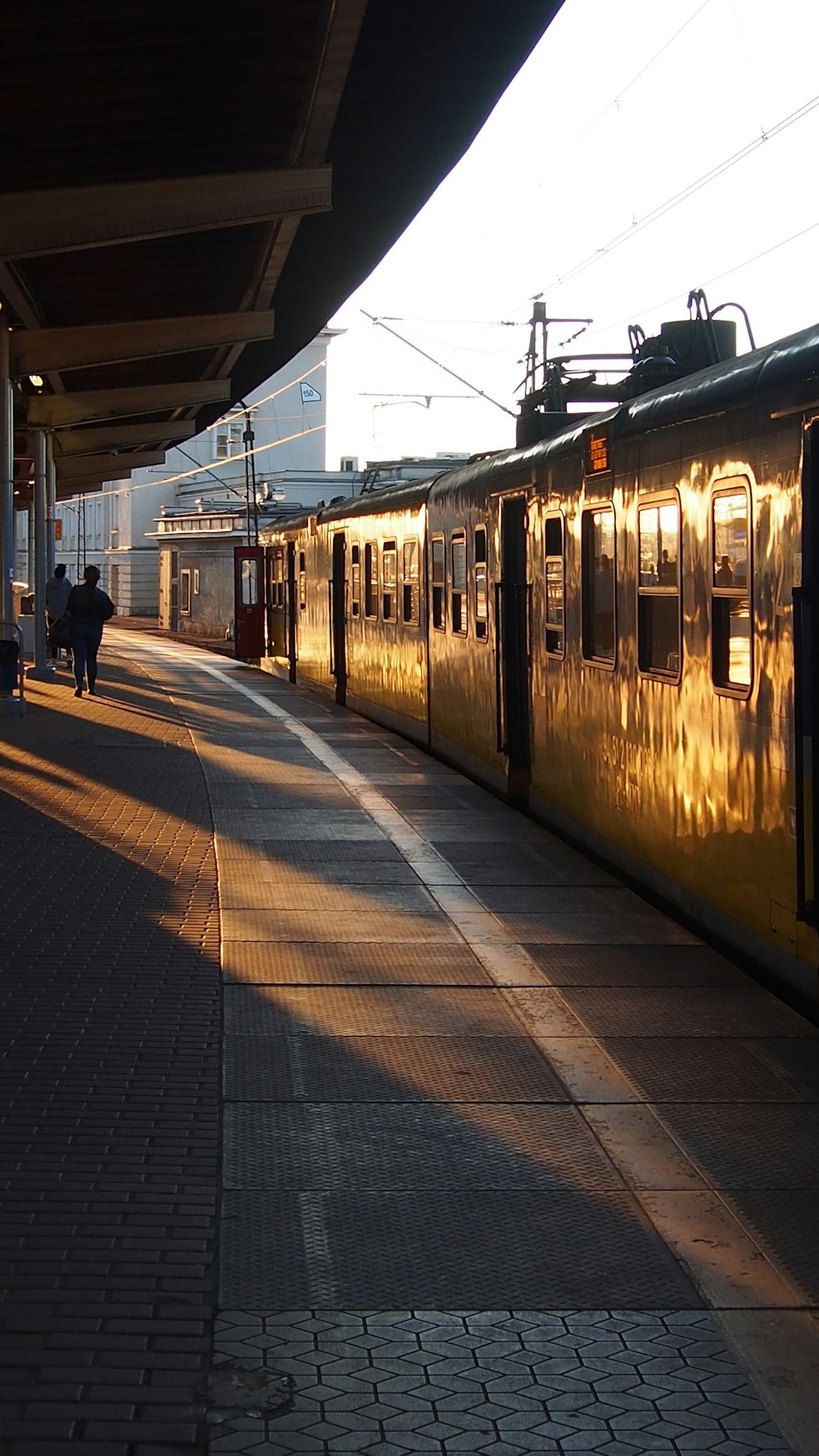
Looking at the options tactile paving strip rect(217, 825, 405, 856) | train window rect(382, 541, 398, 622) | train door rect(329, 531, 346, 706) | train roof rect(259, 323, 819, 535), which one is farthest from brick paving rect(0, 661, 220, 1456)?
train door rect(329, 531, 346, 706)

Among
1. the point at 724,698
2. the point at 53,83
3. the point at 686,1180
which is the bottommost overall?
the point at 686,1180

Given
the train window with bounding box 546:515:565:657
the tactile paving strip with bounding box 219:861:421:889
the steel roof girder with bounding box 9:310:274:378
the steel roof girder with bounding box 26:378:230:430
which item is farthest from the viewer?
the steel roof girder with bounding box 26:378:230:430

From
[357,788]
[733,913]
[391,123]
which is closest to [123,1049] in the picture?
[733,913]

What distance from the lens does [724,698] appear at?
8.12m

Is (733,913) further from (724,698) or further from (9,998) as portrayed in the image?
(9,998)

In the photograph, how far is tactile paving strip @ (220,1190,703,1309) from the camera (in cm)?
462

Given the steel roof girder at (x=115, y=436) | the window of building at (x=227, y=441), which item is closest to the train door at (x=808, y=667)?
the steel roof girder at (x=115, y=436)

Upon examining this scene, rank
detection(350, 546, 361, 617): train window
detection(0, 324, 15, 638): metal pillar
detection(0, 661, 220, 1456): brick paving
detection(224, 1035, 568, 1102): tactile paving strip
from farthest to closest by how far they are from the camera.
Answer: detection(350, 546, 361, 617): train window → detection(0, 324, 15, 638): metal pillar → detection(224, 1035, 568, 1102): tactile paving strip → detection(0, 661, 220, 1456): brick paving

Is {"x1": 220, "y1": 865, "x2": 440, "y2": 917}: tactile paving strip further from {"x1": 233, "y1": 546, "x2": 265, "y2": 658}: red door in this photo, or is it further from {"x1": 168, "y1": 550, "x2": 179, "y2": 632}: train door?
{"x1": 168, "y1": 550, "x2": 179, "y2": 632}: train door

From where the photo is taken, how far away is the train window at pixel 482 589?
15.1 meters

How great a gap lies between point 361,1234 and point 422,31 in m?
11.0

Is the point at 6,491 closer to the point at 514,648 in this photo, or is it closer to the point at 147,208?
the point at 147,208

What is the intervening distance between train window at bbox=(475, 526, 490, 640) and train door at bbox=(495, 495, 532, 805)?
0.89 metres

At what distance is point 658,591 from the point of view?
30.6 ft
